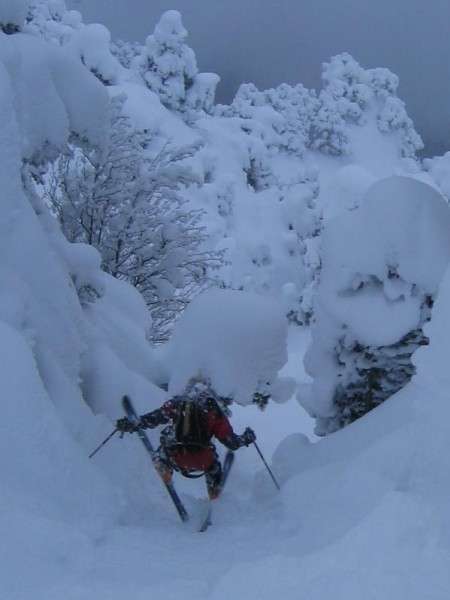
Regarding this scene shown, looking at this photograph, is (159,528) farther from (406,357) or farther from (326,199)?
(326,199)

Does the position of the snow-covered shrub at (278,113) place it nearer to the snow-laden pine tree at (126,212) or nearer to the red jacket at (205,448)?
the snow-laden pine tree at (126,212)

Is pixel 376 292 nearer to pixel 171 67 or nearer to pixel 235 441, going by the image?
pixel 235 441

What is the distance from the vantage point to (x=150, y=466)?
7.07 meters

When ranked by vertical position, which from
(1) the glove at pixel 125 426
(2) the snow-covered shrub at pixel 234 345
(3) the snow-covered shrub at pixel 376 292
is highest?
(3) the snow-covered shrub at pixel 376 292

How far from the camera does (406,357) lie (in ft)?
23.0

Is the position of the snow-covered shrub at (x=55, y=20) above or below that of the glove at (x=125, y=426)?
above

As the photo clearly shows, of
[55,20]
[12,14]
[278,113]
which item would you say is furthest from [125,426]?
Answer: [278,113]

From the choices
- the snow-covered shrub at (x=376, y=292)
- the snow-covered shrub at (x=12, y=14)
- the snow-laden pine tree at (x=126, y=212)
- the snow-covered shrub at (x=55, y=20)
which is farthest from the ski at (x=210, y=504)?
the snow-covered shrub at (x=55, y=20)

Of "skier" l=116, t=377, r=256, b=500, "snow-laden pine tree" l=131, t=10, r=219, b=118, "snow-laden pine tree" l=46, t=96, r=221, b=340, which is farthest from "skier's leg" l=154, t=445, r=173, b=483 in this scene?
"snow-laden pine tree" l=131, t=10, r=219, b=118

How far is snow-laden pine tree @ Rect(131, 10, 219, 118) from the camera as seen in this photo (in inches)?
1565

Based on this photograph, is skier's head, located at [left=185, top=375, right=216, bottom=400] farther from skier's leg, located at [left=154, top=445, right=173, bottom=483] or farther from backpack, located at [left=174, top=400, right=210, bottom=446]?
skier's leg, located at [left=154, top=445, right=173, bottom=483]

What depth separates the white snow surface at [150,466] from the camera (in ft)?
10.6

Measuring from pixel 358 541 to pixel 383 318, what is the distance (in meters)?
3.84

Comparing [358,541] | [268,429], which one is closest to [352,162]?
[268,429]
